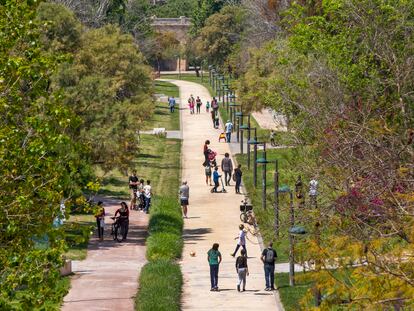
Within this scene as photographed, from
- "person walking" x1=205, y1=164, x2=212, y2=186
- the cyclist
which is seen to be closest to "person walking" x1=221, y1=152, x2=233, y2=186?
"person walking" x1=205, y1=164, x2=212, y2=186

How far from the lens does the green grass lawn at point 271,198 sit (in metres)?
38.4

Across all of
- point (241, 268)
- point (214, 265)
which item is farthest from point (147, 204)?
point (241, 268)

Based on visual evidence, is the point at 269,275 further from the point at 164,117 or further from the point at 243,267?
the point at 164,117

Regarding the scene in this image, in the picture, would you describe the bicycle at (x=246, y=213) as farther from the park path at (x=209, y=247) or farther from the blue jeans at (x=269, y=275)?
the blue jeans at (x=269, y=275)

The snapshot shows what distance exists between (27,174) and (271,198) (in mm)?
25051

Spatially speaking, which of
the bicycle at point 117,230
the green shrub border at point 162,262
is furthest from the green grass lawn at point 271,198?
the bicycle at point 117,230

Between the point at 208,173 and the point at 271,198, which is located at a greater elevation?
the point at 208,173

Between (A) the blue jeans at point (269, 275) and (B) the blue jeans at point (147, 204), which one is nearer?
(A) the blue jeans at point (269, 275)

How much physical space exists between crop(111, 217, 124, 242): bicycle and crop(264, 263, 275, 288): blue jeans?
9088 mm

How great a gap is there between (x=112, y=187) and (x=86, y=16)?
34.5 m

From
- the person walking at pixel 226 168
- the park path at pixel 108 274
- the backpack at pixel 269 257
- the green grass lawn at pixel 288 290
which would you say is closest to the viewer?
A: the green grass lawn at pixel 288 290

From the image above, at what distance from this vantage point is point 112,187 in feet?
191

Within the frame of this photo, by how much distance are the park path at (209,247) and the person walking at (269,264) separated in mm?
339

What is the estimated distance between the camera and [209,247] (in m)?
43.1
